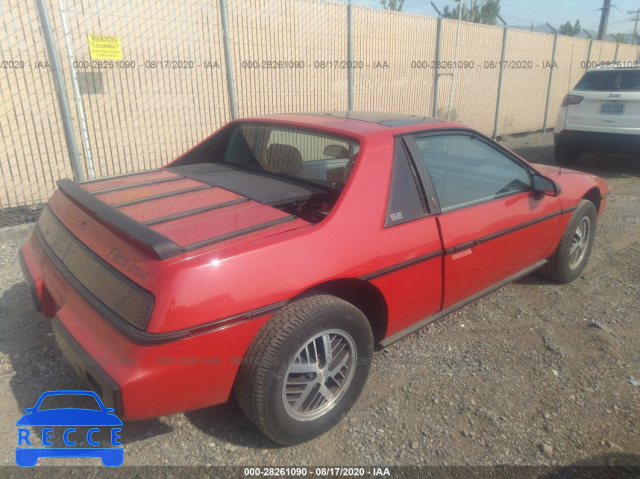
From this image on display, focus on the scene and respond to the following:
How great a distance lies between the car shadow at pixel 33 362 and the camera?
234cm

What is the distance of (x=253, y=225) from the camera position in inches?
85.8

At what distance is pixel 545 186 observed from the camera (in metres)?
3.32

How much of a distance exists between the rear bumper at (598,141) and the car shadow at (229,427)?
7.93 m

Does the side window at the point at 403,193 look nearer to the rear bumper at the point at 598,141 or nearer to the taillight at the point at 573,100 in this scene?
the rear bumper at the point at 598,141

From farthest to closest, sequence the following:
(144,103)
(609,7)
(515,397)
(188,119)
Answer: (609,7) < (188,119) < (144,103) < (515,397)

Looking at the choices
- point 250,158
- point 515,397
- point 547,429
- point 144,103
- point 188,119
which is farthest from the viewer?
point 188,119

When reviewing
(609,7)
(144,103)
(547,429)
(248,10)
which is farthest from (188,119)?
(609,7)

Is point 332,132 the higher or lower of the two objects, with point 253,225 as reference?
higher

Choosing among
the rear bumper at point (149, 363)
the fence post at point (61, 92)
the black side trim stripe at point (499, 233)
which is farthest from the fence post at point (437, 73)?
the rear bumper at point (149, 363)

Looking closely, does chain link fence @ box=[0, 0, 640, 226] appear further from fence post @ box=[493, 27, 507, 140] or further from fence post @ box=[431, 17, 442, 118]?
fence post @ box=[493, 27, 507, 140]

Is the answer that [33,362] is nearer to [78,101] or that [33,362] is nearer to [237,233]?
[237,233]

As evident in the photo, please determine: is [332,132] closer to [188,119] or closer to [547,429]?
→ [547,429]

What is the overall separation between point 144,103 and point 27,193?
5.76 feet

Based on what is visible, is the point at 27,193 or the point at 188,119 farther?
the point at 188,119
